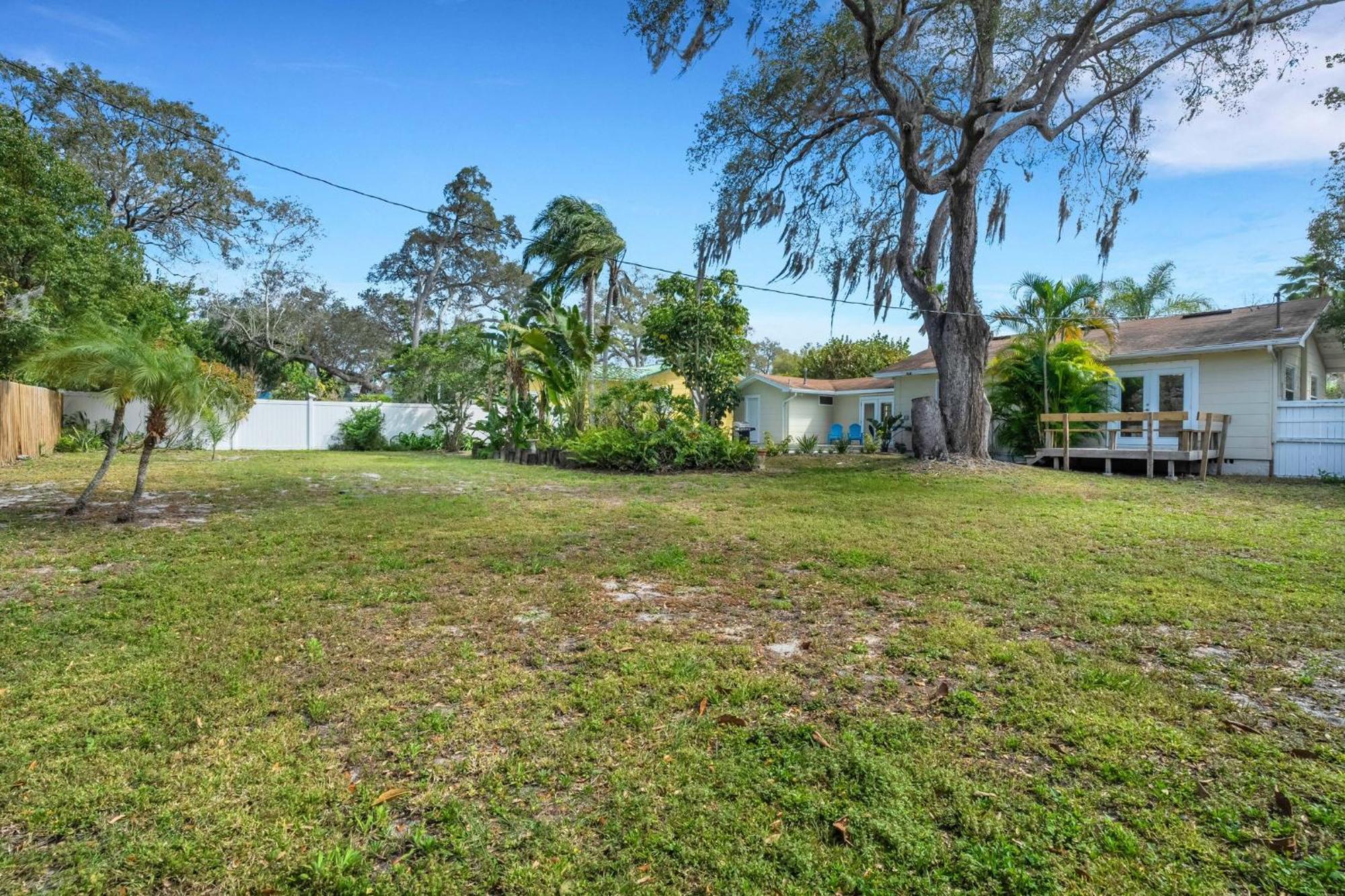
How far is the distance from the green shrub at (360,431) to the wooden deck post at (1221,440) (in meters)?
21.4

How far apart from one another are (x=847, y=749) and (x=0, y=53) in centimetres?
1526

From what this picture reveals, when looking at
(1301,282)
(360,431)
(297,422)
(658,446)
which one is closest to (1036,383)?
(658,446)

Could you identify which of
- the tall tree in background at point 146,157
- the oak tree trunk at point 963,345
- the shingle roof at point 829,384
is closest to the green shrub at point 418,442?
the tall tree in background at point 146,157

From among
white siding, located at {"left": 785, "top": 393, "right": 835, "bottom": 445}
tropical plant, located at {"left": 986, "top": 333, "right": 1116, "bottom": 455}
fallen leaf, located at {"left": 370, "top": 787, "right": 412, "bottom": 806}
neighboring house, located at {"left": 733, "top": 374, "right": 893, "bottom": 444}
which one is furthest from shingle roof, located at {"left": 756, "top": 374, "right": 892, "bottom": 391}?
fallen leaf, located at {"left": 370, "top": 787, "right": 412, "bottom": 806}

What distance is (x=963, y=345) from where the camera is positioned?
13.2m

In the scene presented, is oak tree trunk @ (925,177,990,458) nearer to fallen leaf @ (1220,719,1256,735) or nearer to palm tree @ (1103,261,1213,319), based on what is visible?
fallen leaf @ (1220,719,1256,735)

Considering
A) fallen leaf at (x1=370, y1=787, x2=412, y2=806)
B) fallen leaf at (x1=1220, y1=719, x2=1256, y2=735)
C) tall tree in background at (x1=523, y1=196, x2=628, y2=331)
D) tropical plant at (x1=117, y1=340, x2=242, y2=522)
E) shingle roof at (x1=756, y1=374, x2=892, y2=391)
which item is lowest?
fallen leaf at (x1=370, y1=787, x2=412, y2=806)

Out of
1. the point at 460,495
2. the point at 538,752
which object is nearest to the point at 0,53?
the point at 460,495

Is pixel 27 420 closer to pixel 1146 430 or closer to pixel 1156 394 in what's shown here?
pixel 1146 430

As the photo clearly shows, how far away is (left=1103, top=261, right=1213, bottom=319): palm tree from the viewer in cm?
2408

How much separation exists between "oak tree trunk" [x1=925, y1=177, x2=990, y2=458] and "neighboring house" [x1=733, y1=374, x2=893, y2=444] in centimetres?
973

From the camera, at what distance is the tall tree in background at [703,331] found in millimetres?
15328

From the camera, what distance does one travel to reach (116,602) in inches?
157

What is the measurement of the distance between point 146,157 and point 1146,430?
28407 mm
